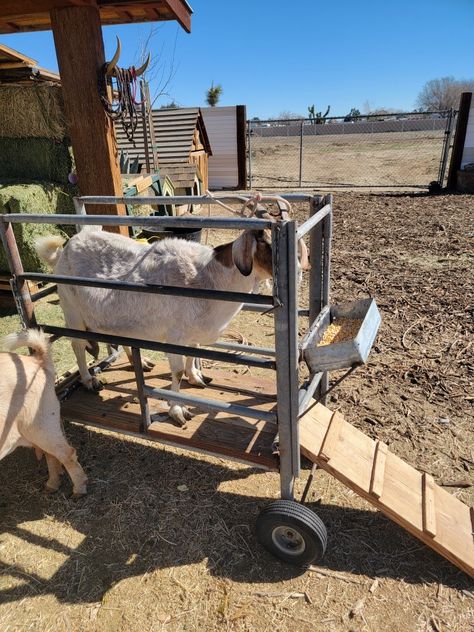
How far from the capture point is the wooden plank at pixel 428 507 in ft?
8.66

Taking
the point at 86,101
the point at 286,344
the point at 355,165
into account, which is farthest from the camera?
the point at 355,165

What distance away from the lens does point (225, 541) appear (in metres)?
3.01

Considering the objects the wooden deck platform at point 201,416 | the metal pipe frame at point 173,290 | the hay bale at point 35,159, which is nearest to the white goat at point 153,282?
the wooden deck platform at point 201,416

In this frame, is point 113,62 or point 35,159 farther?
point 35,159

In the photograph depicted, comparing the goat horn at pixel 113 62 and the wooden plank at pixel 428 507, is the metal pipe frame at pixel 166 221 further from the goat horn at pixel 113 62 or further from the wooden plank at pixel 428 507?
the goat horn at pixel 113 62

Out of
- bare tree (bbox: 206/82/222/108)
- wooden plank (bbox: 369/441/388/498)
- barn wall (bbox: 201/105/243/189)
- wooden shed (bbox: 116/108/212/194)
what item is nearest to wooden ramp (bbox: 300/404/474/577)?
wooden plank (bbox: 369/441/388/498)

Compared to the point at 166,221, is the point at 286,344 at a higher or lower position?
lower

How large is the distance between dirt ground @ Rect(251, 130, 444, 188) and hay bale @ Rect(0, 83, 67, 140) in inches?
451

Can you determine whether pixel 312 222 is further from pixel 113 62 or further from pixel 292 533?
pixel 113 62

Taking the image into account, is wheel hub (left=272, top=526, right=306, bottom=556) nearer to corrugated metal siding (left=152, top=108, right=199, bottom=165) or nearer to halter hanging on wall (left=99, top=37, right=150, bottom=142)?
halter hanging on wall (left=99, top=37, right=150, bottom=142)

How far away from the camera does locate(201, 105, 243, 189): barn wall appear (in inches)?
674

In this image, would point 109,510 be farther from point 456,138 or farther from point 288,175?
point 288,175

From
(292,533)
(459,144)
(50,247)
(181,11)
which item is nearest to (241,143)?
(459,144)

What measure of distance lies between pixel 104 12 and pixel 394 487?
274 inches
